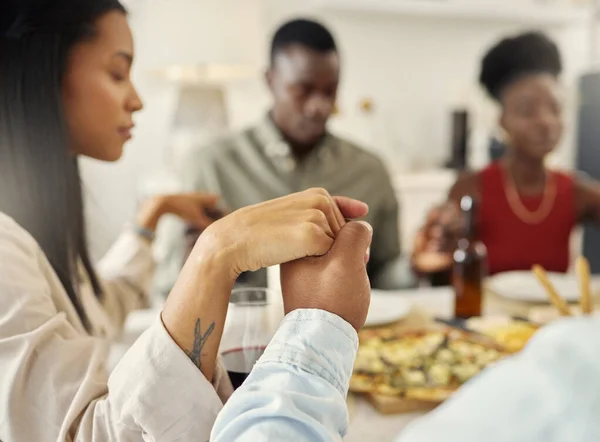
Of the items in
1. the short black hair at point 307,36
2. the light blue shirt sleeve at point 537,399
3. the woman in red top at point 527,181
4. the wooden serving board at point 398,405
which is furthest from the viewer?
the woman in red top at point 527,181

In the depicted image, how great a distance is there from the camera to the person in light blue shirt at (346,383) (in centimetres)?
26

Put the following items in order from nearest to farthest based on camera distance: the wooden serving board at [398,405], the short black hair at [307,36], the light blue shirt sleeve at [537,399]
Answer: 1. the light blue shirt sleeve at [537,399]
2. the wooden serving board at [398,405]
3. the short black hair at [307,36]

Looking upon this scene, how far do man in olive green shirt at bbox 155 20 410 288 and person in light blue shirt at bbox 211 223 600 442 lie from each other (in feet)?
3.48

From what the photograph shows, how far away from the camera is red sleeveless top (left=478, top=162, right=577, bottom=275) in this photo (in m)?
1.70

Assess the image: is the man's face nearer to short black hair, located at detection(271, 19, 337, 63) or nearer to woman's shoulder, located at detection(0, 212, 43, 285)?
short black hair, located at detection(271, 19, 337, 63)

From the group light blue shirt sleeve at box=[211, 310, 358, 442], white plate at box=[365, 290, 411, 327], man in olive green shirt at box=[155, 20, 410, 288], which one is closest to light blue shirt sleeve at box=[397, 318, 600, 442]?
light blue shirt sleeve at box=[211, 310, 358, 442]

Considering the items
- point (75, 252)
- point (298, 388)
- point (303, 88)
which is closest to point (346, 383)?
point (298, 388)

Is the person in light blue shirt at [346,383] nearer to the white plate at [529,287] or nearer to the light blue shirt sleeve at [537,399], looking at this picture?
the light blue shirt sleeve at [537,399]

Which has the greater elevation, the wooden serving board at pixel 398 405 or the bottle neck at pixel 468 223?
the bottle neck at pixel 468 223

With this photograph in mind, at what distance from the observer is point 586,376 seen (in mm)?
263

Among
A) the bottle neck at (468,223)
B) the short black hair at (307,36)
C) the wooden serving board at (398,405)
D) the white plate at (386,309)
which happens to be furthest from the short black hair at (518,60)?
the wooden serving board at (398,405)

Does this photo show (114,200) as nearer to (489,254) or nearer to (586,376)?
(489,254)

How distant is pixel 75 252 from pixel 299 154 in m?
1.09

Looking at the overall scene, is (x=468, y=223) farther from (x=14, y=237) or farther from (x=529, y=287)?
(x=14, y=237)
